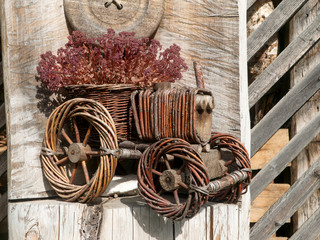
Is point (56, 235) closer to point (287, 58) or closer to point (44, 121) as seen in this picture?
point (44, 121)

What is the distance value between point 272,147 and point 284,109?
0.39 meters

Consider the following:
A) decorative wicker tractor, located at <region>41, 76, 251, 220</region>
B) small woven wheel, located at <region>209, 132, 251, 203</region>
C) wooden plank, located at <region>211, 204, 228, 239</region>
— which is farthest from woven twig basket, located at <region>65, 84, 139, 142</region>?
wooden plank, located at <region>211, 204, 228, 239</region>

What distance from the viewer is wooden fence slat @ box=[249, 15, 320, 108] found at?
2.76m

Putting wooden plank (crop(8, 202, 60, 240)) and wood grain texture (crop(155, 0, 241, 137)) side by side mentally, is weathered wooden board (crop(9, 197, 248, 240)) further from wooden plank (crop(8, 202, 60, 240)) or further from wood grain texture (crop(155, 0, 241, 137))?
wood grain texture (crop(155, 0, 241, 137))

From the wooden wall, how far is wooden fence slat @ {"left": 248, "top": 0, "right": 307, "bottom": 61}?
0.37m

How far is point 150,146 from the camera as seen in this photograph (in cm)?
191

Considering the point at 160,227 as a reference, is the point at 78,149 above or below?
above

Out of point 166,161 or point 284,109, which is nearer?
point 166,161

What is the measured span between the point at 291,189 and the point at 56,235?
1.56 meters

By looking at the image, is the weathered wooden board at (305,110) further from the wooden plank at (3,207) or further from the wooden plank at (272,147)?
the wooden plank at (3,207)

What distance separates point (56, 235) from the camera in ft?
6.66

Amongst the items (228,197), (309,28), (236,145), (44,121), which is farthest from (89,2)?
(309,28)

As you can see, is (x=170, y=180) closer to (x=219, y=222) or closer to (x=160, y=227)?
(x=160, y=227)

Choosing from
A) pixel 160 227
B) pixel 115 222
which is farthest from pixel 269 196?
pixel 115 222
